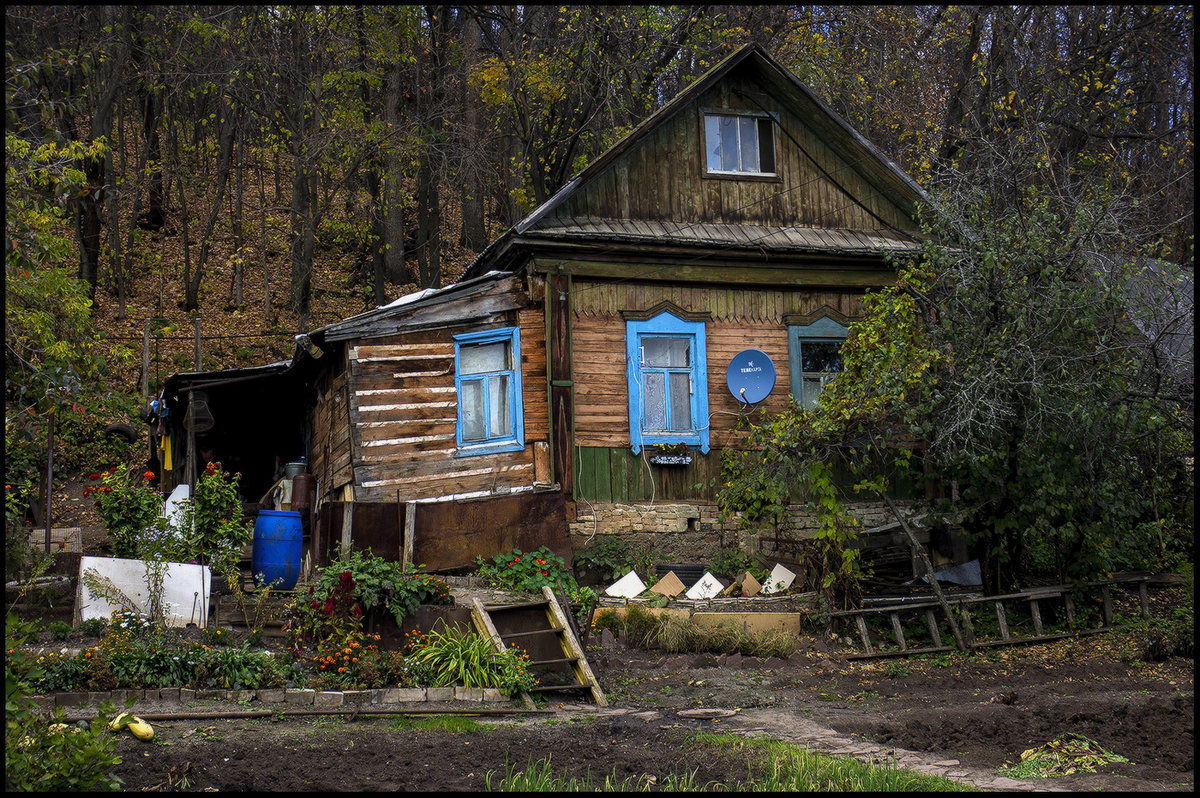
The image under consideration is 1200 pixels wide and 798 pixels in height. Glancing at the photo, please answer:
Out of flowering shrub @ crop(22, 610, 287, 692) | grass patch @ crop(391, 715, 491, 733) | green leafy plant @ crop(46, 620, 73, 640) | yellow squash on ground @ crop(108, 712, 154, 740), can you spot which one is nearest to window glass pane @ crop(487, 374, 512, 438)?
flowering shrub @ crop(22, 610, 287, 692)

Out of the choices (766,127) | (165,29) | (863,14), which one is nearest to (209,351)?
(165,29)

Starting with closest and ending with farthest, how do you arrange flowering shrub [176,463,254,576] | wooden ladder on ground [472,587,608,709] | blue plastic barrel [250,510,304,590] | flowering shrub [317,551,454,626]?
wooden ladder on ground [472,587,608,709]
flowering shrub [317,551,454,626]
flowering shrub [176,463,254,576]
blue plastic barrel [250,510,304,590]

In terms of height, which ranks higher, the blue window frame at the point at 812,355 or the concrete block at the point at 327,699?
the blue window frame at the point at 812,355

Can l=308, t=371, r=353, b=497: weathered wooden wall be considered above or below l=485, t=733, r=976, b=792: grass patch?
above

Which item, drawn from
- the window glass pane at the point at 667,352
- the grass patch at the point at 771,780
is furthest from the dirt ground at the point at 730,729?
the window glass pane at the point at 667,352

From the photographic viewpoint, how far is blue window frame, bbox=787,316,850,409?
47.8ft

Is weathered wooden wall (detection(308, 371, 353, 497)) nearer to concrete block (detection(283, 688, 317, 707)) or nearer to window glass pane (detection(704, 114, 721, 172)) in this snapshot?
concrete block (detection(283, 688, 317, 707))

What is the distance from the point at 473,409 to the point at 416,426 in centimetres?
84

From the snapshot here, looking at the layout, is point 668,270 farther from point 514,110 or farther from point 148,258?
point 148,258

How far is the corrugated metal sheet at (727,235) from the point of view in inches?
536

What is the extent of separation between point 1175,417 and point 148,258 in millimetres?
26202

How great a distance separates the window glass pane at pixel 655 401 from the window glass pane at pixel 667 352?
0.64 ft

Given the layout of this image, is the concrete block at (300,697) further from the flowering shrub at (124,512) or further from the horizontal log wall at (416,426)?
the horizontal log wall at (416,426)

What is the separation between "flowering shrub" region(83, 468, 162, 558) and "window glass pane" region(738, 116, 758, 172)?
977cm
